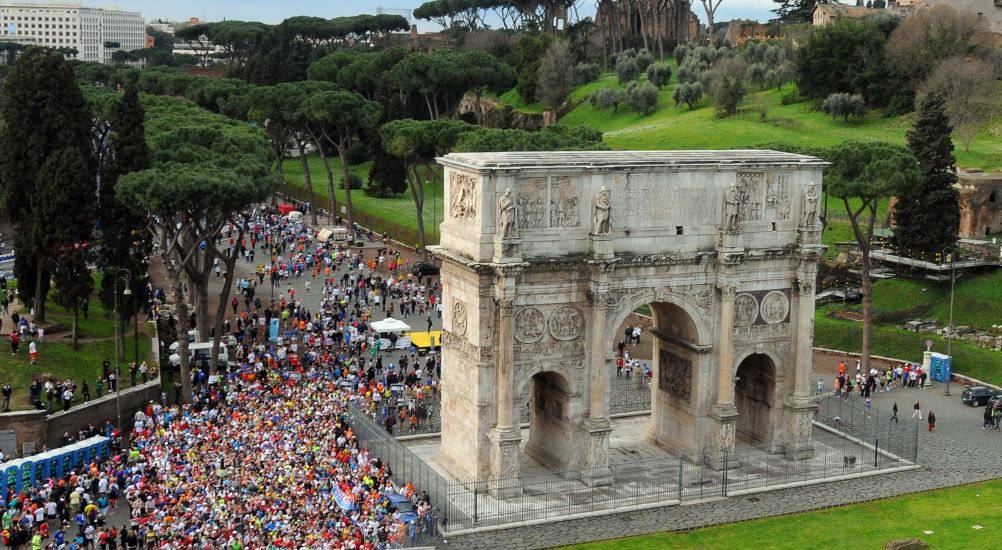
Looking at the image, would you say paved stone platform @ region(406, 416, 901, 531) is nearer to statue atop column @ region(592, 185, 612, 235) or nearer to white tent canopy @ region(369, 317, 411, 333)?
statue atop column @ region(592, 185, 612, 235)

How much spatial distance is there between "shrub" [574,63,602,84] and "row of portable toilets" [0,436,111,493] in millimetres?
90586

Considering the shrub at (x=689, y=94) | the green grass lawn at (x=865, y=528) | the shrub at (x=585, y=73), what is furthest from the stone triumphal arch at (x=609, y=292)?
the shrub at (x=585, y=73)

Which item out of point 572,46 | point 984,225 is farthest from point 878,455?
point 572,46

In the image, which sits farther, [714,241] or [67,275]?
[67,275]

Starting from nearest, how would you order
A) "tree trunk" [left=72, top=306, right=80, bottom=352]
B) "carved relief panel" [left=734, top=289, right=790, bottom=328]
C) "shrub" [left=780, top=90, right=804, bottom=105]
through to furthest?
1. "carved relief panel" [left=734, top=289, right=790, bottom=328]
2. "tree trunk" [left=72, top=306, right=80, bottom=352]
3. "shrub" [left=780, top=90, right=804, bottom=105]

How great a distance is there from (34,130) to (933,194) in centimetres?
4681

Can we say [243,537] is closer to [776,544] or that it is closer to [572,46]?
[776,544]

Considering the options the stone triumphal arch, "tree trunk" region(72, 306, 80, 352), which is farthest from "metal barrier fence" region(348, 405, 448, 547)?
"tree trunk" region(72, 306, 80, 352)

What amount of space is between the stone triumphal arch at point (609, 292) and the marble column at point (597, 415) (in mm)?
59

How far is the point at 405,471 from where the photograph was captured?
44.5 meters

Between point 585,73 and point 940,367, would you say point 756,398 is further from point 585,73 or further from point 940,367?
point 585,73

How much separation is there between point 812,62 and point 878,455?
6000cm

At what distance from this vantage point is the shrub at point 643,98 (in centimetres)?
11256

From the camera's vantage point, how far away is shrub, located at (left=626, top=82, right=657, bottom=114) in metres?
113
